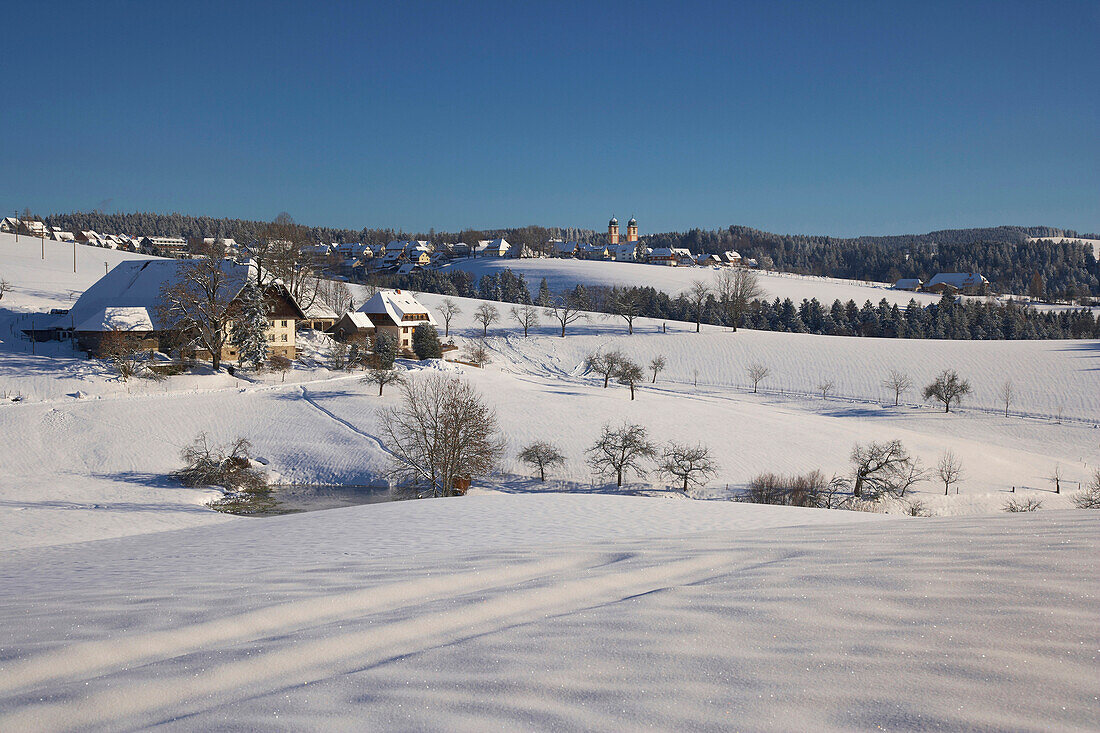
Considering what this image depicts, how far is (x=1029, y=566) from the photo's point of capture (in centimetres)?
395

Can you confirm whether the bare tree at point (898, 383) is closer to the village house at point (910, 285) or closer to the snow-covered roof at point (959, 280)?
the village house at point (910, 285)

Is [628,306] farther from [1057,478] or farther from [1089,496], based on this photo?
[1089,496]

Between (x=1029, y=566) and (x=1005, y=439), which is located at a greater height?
(x=1029, y=566)

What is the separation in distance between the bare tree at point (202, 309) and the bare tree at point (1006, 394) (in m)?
58.5

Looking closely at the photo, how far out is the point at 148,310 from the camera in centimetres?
4438

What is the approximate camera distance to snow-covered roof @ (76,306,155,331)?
4031 cm

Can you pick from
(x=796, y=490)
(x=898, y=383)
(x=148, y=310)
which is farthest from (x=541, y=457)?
(x=898, y=383)

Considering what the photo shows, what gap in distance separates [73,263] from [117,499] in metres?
87.7

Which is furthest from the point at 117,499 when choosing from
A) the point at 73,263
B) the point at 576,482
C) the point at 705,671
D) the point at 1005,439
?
the point at 73,263

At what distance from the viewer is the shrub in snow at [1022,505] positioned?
23031mm

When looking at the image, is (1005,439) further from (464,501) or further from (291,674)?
(291,674)

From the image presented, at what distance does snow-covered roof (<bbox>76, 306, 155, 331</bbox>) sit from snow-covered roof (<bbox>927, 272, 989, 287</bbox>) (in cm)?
15051

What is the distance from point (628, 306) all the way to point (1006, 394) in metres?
40.6

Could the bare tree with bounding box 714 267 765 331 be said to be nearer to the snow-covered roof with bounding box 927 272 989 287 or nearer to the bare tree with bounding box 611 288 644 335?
the bare tree with bounding box 611 288 644 335
